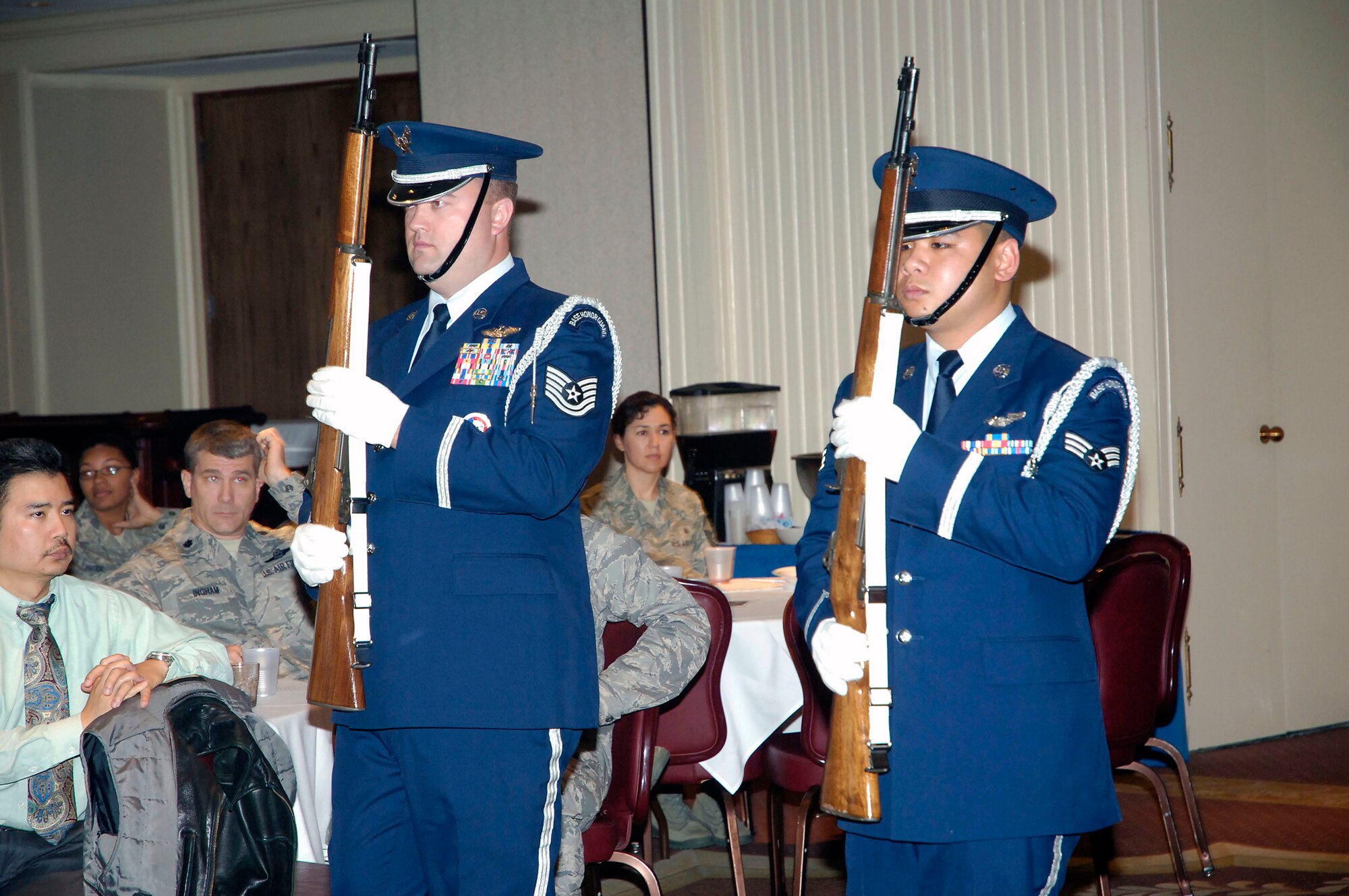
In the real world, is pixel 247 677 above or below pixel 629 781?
above

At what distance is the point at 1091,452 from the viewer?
1.74 meters

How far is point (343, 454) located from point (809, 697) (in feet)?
4.86

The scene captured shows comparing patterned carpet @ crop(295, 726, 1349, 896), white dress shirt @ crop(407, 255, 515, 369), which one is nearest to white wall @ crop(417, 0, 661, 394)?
patterned carpet @ crop(295, 726, 1349, 896)

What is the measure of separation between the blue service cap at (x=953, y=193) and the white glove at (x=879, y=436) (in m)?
0.28

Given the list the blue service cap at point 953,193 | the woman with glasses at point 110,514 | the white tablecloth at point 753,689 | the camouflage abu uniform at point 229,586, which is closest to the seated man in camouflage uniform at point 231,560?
the camouflage abu uniform at point 229,586

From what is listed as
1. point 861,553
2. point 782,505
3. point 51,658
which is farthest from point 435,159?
point 782,505

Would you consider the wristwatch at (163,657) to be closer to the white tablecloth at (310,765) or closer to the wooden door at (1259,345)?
the white tablecloth at (310,765)

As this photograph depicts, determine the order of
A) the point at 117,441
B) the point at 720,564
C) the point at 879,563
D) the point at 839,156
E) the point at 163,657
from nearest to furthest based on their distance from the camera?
the point at 879,563 < the point at 163,657 < the point at 720,564 < the point at 839,156 < the point at 117,441

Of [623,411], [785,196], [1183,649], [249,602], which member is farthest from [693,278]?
[249,602]

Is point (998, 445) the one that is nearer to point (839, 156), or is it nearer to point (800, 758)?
point (800, 758)

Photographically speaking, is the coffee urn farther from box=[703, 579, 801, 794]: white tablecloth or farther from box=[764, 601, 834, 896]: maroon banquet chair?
box=[764, 601, 834, 896]: maroon banquet chair

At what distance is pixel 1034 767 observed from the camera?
5.71ft

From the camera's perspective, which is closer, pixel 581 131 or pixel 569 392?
pixel 569 392

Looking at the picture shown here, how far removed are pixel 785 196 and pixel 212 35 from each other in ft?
10.5
